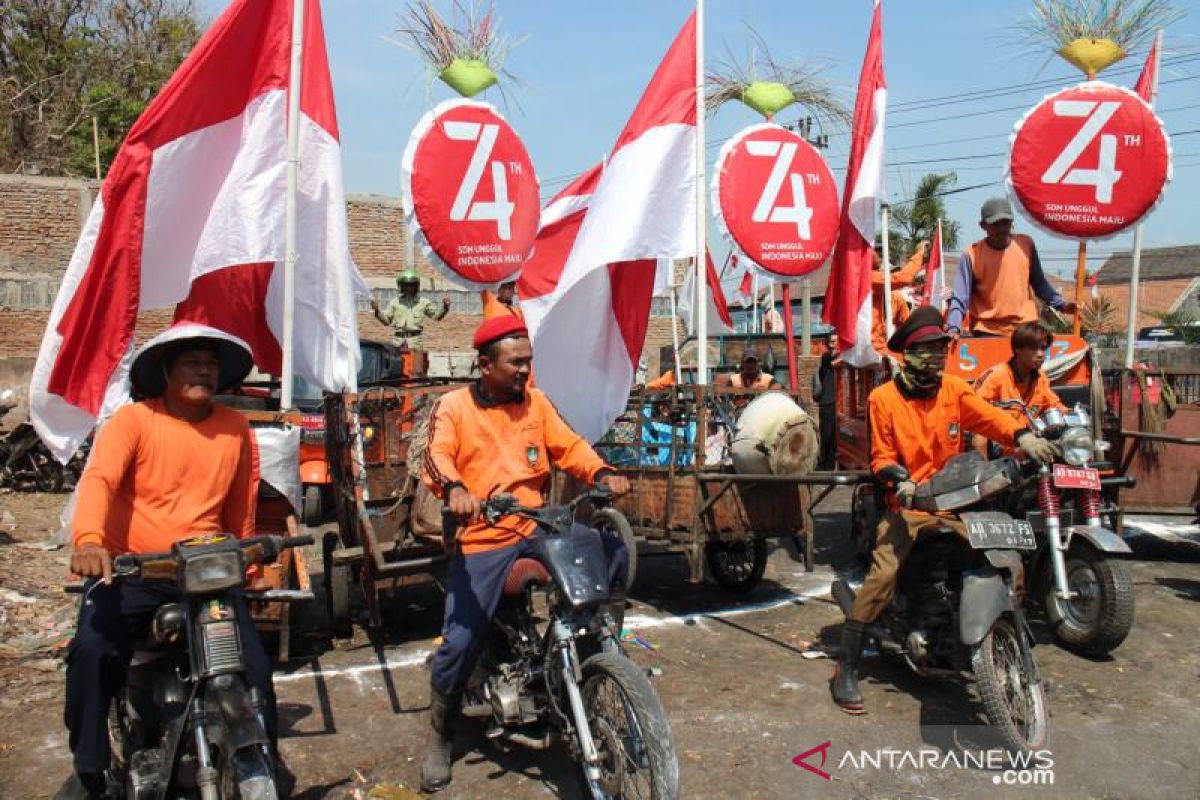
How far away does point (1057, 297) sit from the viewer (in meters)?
7.66

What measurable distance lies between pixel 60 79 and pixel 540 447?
28.4 metres

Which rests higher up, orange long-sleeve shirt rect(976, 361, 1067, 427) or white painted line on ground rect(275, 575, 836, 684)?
orange long-sleeve shirt rect(976, 361, 1067, 427)

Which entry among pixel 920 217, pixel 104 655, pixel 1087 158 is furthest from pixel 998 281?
pixel 920 217

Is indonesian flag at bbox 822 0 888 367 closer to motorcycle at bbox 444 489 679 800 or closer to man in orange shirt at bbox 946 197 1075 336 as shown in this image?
man in orange shirt at bbox 946 197 1075 336

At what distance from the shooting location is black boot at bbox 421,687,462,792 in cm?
400

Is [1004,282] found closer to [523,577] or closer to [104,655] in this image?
[523,577]

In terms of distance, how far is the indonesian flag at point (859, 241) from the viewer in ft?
24.1

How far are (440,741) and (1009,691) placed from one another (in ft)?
8.06

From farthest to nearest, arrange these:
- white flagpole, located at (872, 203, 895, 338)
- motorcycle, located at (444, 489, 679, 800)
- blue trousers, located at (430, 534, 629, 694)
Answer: white flagpole, located at (872, 203, 895, 338) < blue trousers, located at (430, 534, 629, 694) < motorcycle, located at (444, 489, 679, 800)

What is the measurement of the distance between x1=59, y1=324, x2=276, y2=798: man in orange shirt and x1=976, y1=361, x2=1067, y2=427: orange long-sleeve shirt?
4.41 meters

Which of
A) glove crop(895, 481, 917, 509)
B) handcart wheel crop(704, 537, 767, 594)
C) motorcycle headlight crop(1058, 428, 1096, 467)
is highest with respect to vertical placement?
motorcycle headlight crop(1058, 428, 1096, 467)

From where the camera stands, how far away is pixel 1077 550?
18.1 feet

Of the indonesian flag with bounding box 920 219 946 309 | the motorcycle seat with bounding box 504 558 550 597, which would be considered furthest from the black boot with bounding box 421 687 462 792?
the indonesian flag with bounding box 920 219 946 309

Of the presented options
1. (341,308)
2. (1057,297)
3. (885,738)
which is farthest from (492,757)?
(1057,297)
